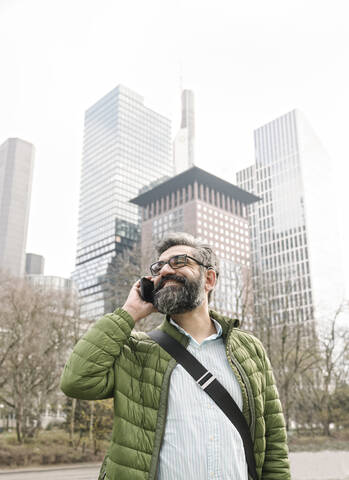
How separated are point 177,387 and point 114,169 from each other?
148150 millimetres

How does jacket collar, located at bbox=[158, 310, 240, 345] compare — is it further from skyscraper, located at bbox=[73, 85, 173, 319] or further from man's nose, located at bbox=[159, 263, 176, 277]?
skyscraper, located at bbox=[73, 85, 173, 319]

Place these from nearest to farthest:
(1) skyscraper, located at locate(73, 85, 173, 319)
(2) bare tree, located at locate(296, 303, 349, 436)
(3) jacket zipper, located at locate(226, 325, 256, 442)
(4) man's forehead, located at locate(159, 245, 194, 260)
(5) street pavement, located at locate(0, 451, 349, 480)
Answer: (3) jacket zipper, located at locate(226, 325, 256, 442) < (4) man's forehead, located at locate(159, 245, 194, 260) < (5) street pavement, located at locate(0, 451, 349, 480) < (2) bare tree, located at locate(296, 303, 349, 436) < (1) skyscraper, located at locate(73, 85, 173, 319)

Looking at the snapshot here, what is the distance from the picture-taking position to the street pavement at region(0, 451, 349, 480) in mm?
14445

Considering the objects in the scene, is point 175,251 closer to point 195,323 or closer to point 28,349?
point 195,323

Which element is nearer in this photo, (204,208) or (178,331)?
(178,331)

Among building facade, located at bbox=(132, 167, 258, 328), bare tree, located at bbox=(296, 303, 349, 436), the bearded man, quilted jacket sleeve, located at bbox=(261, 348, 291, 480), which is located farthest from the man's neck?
building facade, located at bbox=(132, 167, 258, 328)

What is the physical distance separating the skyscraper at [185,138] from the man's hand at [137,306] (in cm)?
→ 17379

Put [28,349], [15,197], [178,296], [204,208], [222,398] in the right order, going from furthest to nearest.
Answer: [15,197], [204,208], [28,349], [178,296], [222,398]

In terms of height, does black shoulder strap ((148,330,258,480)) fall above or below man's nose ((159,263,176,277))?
below

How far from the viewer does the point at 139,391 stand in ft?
8.09

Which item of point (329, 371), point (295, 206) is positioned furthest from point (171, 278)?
point (295, 206)

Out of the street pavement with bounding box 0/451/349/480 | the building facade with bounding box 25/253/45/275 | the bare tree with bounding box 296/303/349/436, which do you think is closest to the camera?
the street pavement with bounding box 0/451/349/480

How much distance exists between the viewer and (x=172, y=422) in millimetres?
2391

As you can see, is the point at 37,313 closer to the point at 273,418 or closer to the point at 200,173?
the point at 273,418
